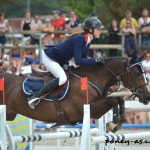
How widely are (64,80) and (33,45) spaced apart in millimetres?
8845

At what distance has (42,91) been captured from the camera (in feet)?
31.9

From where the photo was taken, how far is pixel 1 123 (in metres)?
7.60

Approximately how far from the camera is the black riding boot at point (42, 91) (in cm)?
971

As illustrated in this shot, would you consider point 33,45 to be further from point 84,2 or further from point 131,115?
point 84,2

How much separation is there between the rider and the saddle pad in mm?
136

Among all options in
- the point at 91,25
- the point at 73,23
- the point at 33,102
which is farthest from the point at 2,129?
the point at 73,23

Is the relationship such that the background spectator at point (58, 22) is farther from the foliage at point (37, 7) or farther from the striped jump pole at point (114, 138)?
the foliage at point (37, 7)

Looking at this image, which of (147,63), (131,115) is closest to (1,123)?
(131,115)

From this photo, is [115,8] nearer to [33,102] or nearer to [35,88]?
[35,88]

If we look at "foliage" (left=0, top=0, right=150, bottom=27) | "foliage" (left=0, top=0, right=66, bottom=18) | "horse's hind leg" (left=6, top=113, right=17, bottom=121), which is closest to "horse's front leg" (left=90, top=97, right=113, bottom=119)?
"horse's hind leg" (left=6, top=113, right=17, bottom=121)

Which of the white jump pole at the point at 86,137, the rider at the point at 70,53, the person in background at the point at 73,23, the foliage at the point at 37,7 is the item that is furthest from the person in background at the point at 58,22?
the foliage at the point at 37,7

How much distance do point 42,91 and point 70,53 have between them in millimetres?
694

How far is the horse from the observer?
973 cm

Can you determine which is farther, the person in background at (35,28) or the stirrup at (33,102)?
the person in background at (35,28)
